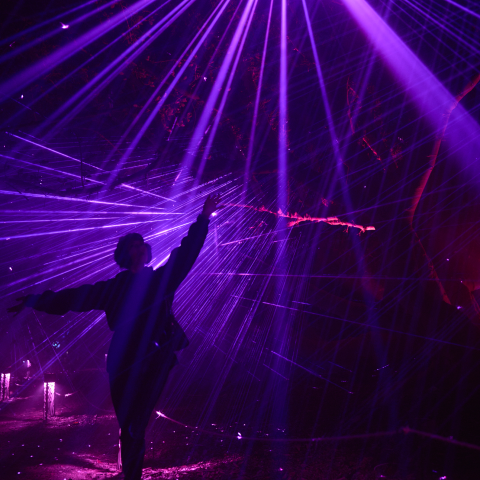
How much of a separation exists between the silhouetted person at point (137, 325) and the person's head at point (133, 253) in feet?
0.22

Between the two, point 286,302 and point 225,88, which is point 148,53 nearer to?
point 225,88

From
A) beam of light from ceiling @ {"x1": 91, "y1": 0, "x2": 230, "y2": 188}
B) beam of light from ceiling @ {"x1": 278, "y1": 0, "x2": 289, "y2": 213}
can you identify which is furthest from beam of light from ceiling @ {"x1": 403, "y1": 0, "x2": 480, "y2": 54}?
beam of light from ceiling @ {"x1": 91, "y1": 0, "x2": 230, "y2": 188}

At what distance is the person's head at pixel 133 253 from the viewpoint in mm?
2422

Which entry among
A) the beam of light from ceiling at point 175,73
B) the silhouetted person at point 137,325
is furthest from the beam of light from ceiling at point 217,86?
the silhouetted person at point 137,325

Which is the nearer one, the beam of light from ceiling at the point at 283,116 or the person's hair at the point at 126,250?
the person's hair at the point at 126,250

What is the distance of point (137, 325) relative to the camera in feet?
7.54

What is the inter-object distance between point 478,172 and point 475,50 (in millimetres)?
2954

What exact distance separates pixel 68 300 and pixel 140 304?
491 mm

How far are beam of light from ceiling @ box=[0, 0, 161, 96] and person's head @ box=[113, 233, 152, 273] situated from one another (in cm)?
405

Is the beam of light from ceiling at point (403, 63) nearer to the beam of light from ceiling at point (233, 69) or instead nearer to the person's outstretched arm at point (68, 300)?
the beam of light from ceiling at point (233, 69)

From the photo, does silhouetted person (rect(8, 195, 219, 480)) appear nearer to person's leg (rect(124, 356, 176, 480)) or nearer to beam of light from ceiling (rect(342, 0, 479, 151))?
person's leg (rect(124, 356, 176, 480))

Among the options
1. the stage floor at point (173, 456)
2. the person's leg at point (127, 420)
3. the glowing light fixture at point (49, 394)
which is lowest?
the glowing light fixture at point (49, 394)

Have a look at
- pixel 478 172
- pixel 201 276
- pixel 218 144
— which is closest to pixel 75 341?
pixel 201 276

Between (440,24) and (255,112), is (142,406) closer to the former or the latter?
(255,112)
